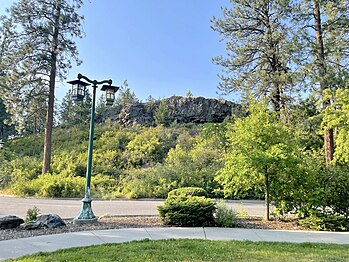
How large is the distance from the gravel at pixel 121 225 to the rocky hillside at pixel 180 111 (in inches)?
716

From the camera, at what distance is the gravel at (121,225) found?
573 centimetres

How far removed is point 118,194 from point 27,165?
8.01 metres

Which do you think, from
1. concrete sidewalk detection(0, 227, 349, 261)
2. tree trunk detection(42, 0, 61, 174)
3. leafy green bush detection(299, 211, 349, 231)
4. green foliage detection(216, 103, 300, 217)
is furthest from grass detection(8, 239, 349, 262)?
tree trunk detection(42, 0, 61, 174)

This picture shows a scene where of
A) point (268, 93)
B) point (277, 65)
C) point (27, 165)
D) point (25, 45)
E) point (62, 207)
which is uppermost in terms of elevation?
point (25, 45)

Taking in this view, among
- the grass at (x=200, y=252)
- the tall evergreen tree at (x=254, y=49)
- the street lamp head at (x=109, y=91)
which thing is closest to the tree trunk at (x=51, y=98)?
the tall evergreen tree at (x=254, y=49)

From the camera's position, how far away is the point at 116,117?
2827cm

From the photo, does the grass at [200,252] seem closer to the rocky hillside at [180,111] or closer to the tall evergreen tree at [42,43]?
the tall evergreen tree at [42,43]

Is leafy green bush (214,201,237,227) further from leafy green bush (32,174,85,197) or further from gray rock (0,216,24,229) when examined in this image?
leafy green bush (32,174,85,197)

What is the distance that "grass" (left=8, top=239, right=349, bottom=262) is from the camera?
3.99m

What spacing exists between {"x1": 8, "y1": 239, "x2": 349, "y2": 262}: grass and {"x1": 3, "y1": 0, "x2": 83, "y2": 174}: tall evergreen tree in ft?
42.3

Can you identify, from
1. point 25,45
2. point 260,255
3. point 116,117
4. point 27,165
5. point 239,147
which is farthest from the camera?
point 116,117

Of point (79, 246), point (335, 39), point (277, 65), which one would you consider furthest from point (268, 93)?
point (79, 246)

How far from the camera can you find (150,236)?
559 cm

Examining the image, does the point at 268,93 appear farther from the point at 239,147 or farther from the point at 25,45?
the point at 25,45
